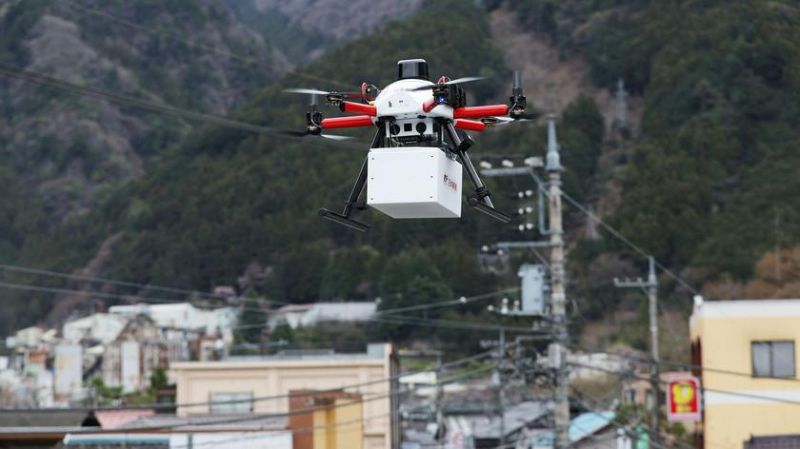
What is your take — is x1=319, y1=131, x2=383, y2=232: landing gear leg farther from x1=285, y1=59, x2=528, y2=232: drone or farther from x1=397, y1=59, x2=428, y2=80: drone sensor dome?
x1=397, y1=59, x2=428, y2=80: drone sensor dome

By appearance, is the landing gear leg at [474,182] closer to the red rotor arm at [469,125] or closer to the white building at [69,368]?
the red rotor arm at [469,125]

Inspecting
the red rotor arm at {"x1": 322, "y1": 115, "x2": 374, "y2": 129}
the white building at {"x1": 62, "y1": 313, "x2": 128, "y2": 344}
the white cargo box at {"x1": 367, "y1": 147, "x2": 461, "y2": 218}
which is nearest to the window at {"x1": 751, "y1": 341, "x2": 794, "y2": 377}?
the white cargo box at {"x1": 367, "y1": 147, "x2": 461, "y2": 218}

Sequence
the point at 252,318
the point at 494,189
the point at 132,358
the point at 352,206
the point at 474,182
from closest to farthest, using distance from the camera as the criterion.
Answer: the point at 474,182, the point at 352,206, the point at 494,189, the point at 132,358, the point at 252,318

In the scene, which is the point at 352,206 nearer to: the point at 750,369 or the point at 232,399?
the point at 750,369

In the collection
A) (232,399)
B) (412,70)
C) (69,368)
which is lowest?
(232,399)

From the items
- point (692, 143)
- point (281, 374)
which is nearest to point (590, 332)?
point (692, 143)

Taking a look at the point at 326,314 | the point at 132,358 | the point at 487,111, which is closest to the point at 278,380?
the point at 487,111
